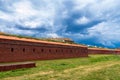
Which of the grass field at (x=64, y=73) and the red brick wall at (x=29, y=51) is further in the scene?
the red brick wall at (x=29, y=51)

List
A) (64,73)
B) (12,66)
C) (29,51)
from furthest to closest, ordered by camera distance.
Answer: (29,51) → (12,66) → (64,73)

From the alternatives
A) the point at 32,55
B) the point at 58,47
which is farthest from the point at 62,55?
the point at 32,55

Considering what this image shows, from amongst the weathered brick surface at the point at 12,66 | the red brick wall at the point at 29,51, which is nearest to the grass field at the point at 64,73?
the weathered brick surface at the point at 12,66

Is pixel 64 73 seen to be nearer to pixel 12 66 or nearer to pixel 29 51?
pixel 12 66

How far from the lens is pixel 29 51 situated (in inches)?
978

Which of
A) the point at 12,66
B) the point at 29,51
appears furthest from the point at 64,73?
the point at 29,51

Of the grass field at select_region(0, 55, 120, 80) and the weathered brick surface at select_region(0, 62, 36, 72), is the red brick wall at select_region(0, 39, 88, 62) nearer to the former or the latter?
the weathered brick surface at select_region(0, 62, 36, 72)

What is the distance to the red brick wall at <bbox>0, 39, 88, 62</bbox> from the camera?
69.5 ft

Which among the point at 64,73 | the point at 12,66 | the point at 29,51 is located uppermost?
the point at 29,51

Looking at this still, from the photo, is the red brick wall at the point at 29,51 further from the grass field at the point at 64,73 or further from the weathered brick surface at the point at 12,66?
the grass field at the point at 64,73

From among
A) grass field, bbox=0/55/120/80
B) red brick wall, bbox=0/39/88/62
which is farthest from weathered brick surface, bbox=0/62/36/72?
red brick wall, bbox=0/39/88/62

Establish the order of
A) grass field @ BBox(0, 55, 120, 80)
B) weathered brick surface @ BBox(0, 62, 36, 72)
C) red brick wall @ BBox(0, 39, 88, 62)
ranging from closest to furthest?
grass field @ BBox(0, 55, 120, 80), weathered brick surface @ BBox(0, 62, 36, 72), red brick wall @ BBox(0, 39, 88, 62)

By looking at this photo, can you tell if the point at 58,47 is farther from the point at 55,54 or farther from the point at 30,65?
the point at 30,65

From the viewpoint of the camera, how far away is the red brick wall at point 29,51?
21172mm
